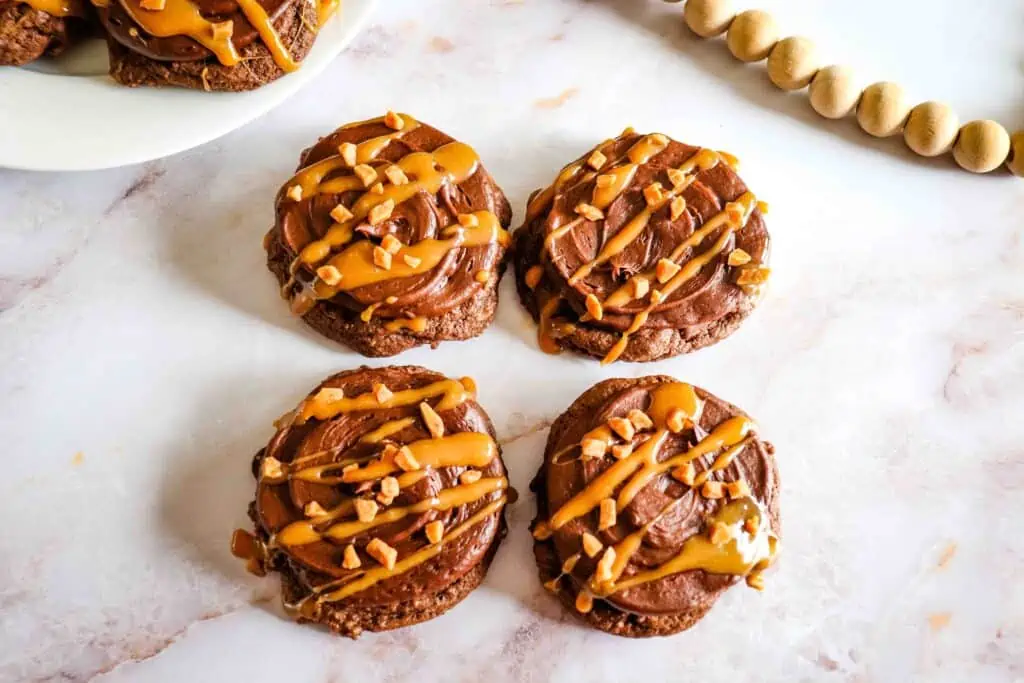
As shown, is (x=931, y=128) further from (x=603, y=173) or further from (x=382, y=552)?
(x=382, y=552)

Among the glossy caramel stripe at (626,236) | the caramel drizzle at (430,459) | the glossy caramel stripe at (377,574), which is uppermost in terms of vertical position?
the glossy caramel stripe at (626,236)

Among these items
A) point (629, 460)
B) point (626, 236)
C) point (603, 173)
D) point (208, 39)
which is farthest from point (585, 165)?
point (208, 39)

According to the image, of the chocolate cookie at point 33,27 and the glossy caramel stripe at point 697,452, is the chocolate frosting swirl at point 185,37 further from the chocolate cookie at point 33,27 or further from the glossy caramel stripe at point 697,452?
the glossy caramel stripe at point 697,452

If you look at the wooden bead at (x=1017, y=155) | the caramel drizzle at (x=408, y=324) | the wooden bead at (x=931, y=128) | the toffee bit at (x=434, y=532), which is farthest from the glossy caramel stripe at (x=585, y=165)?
the wooden bead at (x=1017, y=155)

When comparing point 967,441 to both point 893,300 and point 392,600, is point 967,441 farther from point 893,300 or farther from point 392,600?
point 392,600

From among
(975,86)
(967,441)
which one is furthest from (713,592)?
(975,86)

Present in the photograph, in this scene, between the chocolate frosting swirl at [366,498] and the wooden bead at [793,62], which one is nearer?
the chocolate frosting swirl at [366,498]

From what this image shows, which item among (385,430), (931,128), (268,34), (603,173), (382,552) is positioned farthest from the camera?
(931,128)
